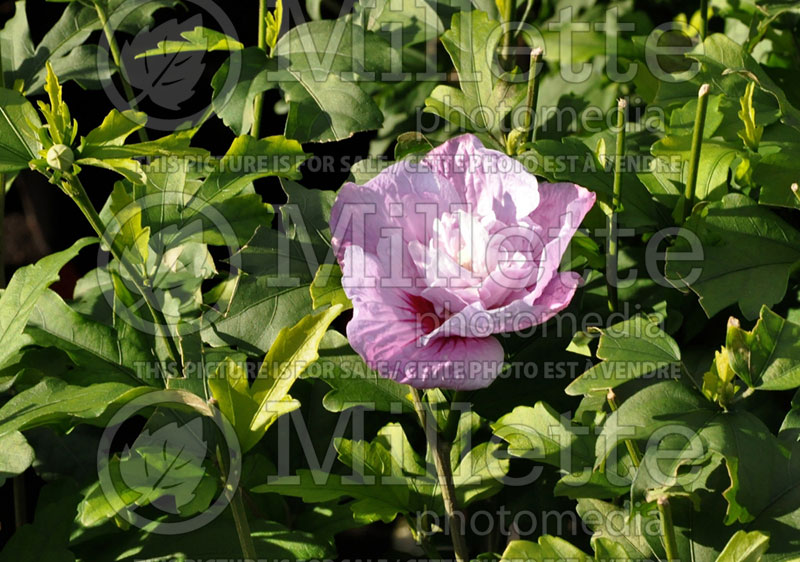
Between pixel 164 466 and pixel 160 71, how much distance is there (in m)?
0.52

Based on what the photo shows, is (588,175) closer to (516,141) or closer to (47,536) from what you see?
(516,141)

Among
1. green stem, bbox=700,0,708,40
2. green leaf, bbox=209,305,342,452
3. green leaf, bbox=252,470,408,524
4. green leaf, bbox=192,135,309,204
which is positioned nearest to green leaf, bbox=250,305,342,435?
green leaf, bbox=209,305,342,452

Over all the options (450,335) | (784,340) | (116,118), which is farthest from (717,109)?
(116,118)

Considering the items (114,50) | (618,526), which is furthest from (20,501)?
(618,526)

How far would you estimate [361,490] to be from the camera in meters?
0.78

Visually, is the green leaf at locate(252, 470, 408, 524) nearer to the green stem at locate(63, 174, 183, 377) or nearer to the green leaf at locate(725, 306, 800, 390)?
the green stem at locate(63, 174, 183, 377)

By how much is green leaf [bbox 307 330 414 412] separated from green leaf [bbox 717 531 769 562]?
0.28 m

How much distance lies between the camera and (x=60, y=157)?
72cm

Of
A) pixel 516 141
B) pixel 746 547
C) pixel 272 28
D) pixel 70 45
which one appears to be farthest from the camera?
pixel 70 45

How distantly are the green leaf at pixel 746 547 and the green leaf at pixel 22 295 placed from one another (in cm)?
56

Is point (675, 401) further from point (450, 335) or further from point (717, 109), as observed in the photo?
point (717, 109)

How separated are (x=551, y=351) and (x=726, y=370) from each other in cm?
19

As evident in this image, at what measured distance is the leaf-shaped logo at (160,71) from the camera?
105 centimetres

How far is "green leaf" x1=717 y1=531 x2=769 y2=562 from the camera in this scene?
0.60 meters
